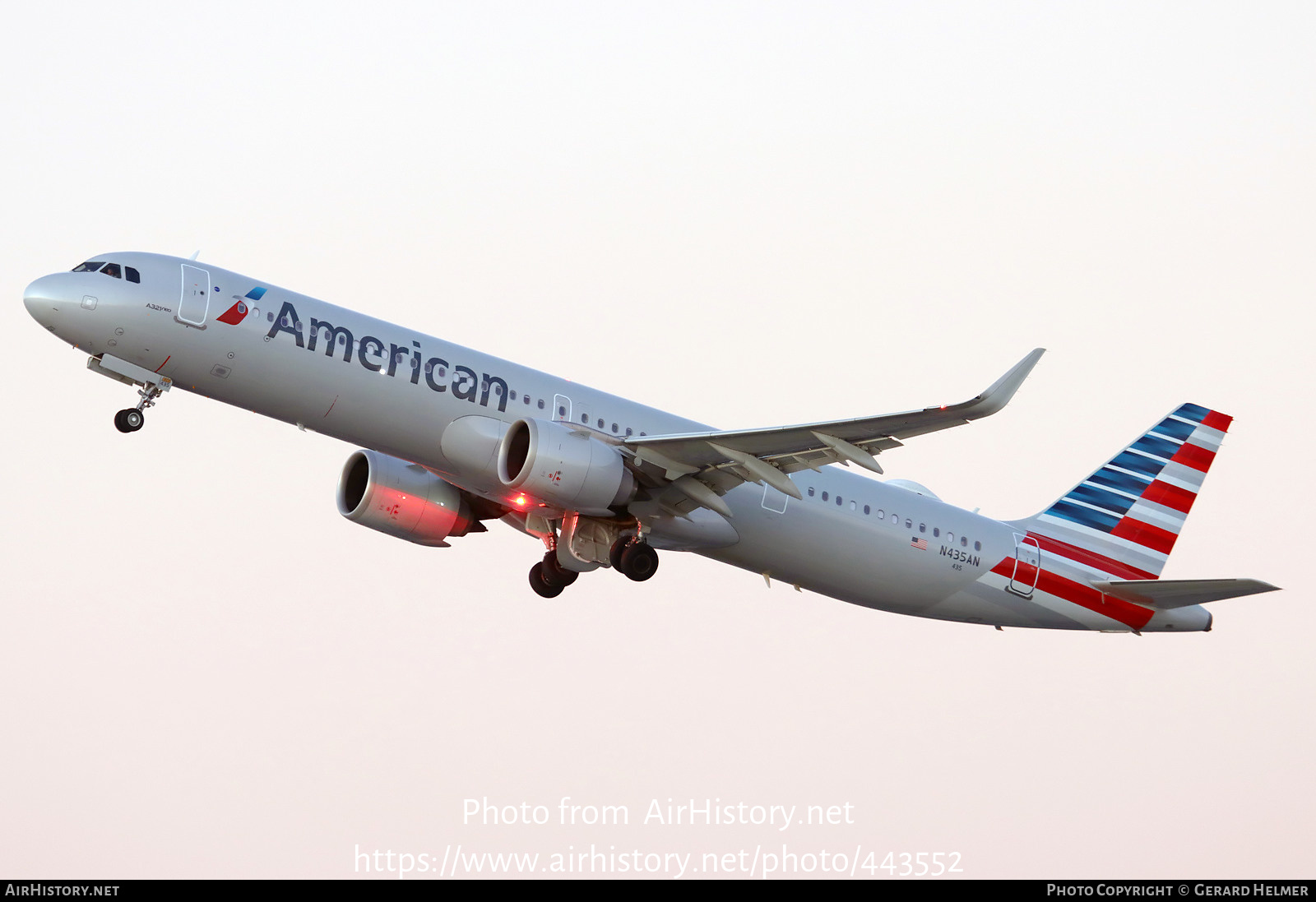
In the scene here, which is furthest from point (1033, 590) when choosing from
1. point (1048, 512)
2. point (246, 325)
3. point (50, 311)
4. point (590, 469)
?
point (50, 311)

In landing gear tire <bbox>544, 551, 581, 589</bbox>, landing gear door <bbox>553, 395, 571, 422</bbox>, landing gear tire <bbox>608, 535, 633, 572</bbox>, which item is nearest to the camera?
landing gear door <bbox>553, 395, 571, 422</bbox>

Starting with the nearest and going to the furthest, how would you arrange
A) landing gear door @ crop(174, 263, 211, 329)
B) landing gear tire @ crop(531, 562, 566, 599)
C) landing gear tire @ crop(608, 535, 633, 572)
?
1. landing gear door @ crop(174, 263, 211, 329)
2. landing gear tire @ crop(608, 535, 633, 572)
3. landing gear tire @ crop(531, 562, 566, 599)

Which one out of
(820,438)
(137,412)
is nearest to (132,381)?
(137,412)

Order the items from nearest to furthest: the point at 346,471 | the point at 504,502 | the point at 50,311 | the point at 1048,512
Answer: the point at 50,311, the point at 504,502, the point at 346,471, the point at 1048,512

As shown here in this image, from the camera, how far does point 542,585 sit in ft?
115

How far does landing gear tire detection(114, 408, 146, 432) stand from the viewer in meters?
28.1

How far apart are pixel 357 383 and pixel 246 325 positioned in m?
2.28

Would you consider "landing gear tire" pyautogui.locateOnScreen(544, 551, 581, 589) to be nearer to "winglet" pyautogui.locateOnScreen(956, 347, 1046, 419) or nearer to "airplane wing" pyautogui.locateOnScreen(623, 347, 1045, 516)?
"airplane wing" pyautogui.locateOnScreen(623, 347, 1045, 516)

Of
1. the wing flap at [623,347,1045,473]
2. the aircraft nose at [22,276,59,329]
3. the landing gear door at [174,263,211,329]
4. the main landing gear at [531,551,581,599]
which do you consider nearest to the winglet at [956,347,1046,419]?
the wing flap at [623,347,1045,473]

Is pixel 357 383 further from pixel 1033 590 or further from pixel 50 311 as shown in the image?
pixel 1033 590

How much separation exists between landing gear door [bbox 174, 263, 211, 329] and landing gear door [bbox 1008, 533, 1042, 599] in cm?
1870

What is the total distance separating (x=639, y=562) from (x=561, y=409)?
3.54 meters

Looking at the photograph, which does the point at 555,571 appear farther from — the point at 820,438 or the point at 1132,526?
the point at 1132,526

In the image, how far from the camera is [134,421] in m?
28.2
